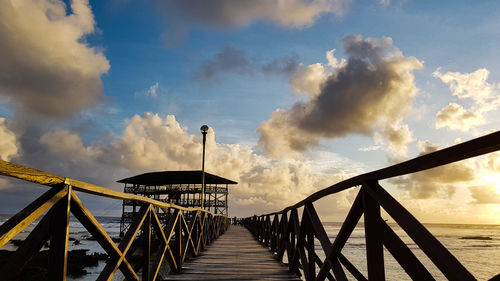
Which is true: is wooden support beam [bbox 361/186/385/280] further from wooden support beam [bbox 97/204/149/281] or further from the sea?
the sea

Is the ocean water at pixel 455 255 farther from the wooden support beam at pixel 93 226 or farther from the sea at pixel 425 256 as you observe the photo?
the wooden support beam at pixel 93 226

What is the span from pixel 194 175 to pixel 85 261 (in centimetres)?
1715

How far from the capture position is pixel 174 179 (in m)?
36.8

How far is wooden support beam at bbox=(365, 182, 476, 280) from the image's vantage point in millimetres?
1521

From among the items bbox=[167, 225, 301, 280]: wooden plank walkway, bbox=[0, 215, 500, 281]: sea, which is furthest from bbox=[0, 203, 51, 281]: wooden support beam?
bbox=[0, 215, 500, 281]: sea

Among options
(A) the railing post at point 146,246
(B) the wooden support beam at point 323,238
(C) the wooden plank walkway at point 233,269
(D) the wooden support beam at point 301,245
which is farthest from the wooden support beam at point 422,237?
(C) the wooden plank walkway at point 233,269

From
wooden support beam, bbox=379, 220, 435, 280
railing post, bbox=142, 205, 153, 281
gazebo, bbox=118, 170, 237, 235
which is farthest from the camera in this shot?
gazebo, bbox=118, 170, 237, 235

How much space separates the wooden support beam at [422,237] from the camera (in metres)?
1.52

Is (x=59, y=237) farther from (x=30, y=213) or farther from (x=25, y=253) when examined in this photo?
(x=30, y=213)

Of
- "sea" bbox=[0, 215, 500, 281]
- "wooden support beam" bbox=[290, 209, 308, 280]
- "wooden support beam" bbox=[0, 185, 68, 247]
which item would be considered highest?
"wooden support beam" bbox=[0, 185, 68, 247]

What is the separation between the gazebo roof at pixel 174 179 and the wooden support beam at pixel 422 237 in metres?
33.6

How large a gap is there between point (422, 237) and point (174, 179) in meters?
36.7

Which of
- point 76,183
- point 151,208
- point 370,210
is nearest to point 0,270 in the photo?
point 76,183

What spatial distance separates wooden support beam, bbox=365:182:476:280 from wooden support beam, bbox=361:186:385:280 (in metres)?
0.15
